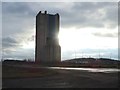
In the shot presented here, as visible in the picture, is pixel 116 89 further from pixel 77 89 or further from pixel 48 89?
pixel 48 89

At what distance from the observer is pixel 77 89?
16750 mm

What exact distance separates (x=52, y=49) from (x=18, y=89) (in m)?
81.6

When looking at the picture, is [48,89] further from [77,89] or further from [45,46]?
[45,46]

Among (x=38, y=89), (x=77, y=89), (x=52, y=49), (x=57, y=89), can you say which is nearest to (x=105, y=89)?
(x=77, y=89)

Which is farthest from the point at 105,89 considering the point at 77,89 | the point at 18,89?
the point at 18,89

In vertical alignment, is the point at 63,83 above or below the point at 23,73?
above

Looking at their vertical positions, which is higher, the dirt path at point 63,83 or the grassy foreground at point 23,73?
the dirt path at point 63,83

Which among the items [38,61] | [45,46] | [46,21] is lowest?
[38,61]

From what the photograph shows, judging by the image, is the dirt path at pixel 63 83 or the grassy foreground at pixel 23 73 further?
the grassy foreground at pixel 23 73

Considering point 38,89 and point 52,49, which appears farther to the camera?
point 52,49

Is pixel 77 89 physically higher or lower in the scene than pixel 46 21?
lower

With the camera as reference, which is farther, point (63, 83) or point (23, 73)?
point (23, 73)

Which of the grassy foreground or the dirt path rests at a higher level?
the dirt path

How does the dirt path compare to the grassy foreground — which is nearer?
the dirt path
